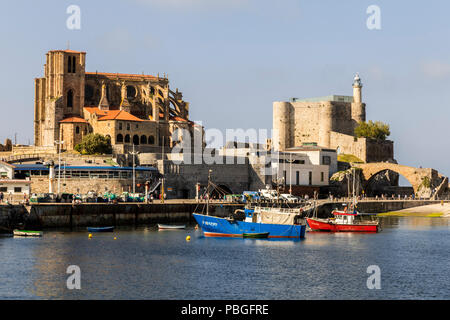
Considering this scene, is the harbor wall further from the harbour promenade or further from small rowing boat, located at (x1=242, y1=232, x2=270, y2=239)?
small rowing boat, located at (x1=242, y1=232, x2=270, y2=239)

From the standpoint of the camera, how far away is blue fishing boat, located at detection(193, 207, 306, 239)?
8094 cm

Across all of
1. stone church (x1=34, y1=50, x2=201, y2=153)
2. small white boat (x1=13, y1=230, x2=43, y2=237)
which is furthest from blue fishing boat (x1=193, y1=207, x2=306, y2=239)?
stone church (x1=34, y1=50, x2=201, y2=153)

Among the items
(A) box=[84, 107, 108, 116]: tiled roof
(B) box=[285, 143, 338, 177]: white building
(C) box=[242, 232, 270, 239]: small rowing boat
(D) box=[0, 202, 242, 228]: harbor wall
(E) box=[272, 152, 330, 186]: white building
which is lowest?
(C) box=[242, 232, 270, 239]: small rowing boat

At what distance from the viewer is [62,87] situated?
5320 inches

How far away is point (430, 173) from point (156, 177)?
158 ft

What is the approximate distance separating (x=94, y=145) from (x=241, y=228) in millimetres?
44966

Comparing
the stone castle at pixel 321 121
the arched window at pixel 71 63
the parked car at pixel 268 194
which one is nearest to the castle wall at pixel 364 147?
the stone castle at pixel 321 121

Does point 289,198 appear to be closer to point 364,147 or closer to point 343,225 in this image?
point 343,225

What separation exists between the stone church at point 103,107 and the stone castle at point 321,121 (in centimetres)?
2191

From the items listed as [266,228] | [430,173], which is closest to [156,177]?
[266,228]

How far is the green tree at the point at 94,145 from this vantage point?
120812 millimetres

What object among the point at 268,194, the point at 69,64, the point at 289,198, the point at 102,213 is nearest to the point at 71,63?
the point at 69,64

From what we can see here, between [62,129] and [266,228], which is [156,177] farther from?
[266,228]

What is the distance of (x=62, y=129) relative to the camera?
132m
